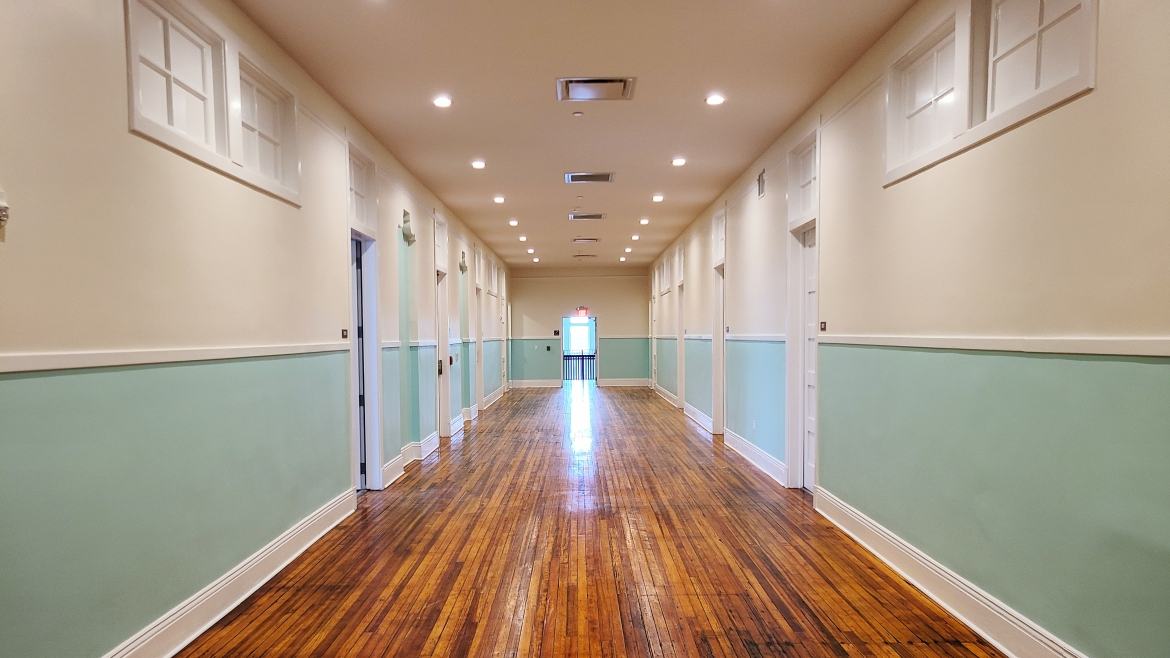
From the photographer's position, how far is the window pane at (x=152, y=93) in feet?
8.29

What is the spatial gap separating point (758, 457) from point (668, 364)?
21.0ft

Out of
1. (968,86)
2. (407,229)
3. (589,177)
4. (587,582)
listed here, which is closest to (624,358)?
(589,177)

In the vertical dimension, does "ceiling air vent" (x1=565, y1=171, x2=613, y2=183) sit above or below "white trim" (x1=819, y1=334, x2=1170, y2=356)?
above

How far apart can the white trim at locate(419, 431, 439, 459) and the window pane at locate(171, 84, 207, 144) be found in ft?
13.9

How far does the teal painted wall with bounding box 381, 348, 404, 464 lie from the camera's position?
5.29 meters

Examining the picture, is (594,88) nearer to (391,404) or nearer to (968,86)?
(968,86)

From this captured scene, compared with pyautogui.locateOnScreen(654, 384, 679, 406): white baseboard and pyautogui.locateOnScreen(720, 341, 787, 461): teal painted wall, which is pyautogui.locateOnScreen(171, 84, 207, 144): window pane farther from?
pyautogui.locateOnScreen(654, 384, 679, 406): white baseboard

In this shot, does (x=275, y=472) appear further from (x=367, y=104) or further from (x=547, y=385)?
(x=547, y=385)

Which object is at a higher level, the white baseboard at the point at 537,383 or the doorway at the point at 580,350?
the doorway at the point at 580,350

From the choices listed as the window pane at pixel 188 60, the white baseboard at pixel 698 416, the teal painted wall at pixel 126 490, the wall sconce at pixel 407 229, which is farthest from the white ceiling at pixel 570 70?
the white baseboard at pixel 698 416

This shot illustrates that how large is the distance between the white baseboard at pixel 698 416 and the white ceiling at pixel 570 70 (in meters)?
3.63

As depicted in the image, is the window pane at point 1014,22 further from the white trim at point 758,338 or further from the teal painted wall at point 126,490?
the teal painted wall at point 126,490

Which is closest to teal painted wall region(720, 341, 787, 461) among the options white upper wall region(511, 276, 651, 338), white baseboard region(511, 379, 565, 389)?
white upper wall region(511, 276, 651, 338)

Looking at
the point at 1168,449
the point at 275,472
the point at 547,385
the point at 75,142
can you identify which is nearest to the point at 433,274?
the point at 275,472
